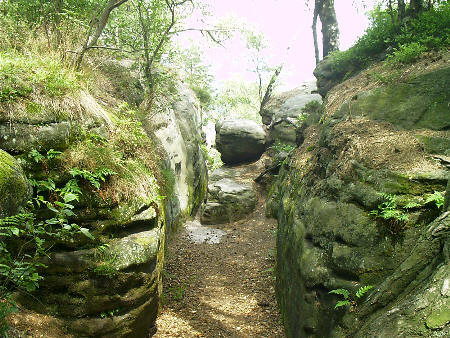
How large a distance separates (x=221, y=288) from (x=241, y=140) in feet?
37.1

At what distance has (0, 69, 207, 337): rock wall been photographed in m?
4.53

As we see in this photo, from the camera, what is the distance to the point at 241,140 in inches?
710

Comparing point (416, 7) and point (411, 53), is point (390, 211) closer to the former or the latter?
point (411, 53)

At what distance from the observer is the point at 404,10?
8.62m

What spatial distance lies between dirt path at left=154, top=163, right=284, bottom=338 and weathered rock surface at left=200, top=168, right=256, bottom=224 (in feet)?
5.52

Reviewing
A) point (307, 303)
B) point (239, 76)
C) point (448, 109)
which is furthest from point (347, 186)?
point (239, 76)

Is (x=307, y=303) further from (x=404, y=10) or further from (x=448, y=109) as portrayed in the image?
(x=404, y=10)

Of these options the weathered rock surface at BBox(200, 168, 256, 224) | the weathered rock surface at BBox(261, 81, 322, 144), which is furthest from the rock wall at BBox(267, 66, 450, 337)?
the weathered rock surface at BBox(261, 81, 322, 144)

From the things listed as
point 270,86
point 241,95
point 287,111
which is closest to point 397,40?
point 287,111

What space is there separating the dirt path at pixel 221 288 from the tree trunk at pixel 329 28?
7.82 m

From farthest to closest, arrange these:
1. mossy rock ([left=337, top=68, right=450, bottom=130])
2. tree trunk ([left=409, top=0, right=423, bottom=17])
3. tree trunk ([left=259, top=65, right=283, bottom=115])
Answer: tree trunk ([left=259, top=65, right=283, bottom=115])
tree trunk ([left=409, top=0, right=423, bottom=17])
mossy rock ([left=337, top=68, right=450, bottom=130])

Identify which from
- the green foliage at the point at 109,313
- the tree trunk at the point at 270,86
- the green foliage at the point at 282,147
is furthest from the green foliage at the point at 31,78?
the tree trunk at the point at 270,86

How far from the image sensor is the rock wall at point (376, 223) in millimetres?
3102

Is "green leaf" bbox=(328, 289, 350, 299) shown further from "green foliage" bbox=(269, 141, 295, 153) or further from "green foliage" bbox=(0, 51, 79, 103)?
"green foliage" bbox=(269, 141, 295, 153)
